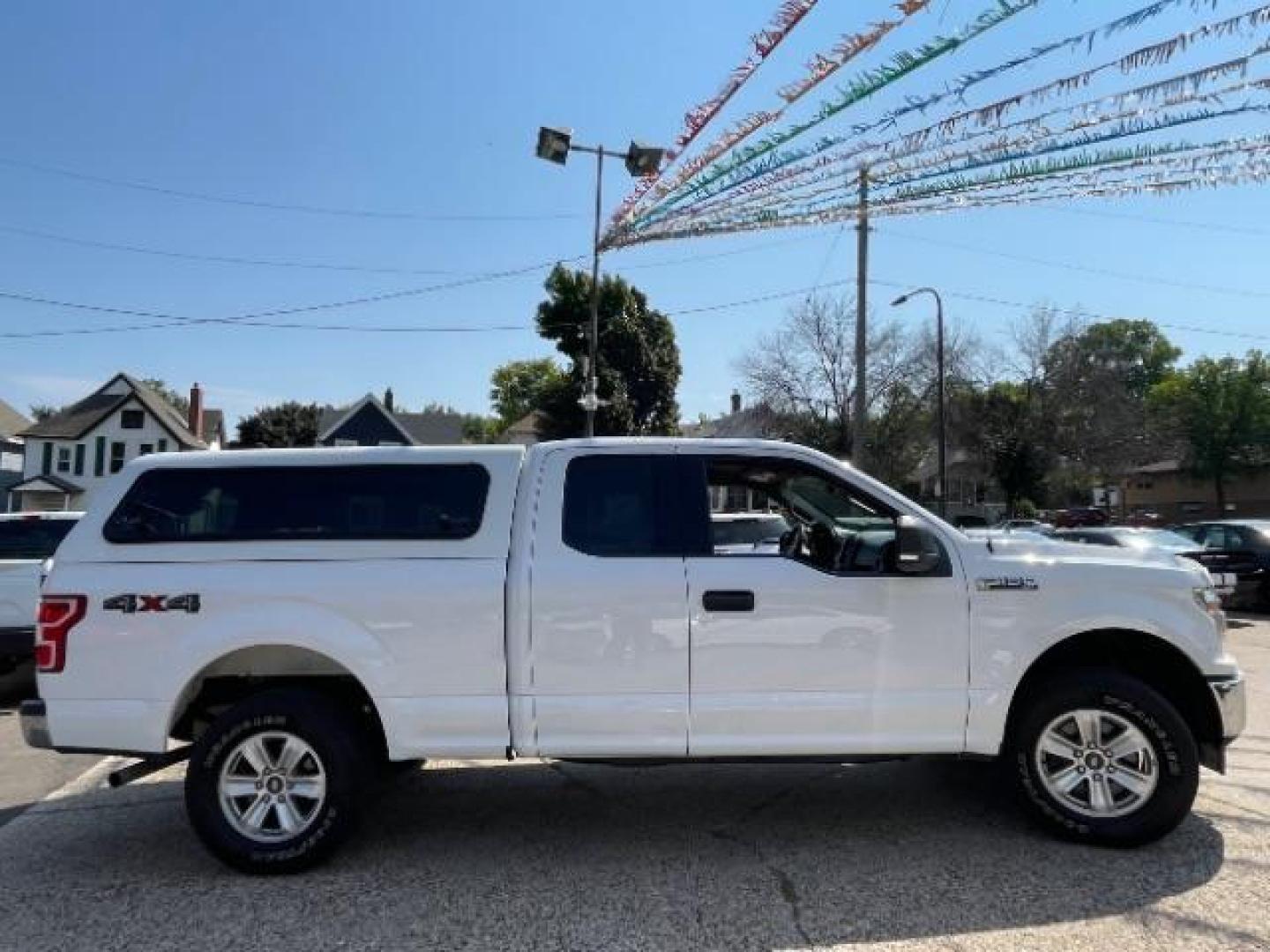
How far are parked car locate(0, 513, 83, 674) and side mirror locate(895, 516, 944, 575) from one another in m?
7.53

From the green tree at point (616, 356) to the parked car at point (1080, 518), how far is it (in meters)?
Answer: 17.0

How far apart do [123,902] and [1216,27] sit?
7.40 metres

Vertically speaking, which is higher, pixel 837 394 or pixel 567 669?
pixel 837 394

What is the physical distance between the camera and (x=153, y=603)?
186 inches

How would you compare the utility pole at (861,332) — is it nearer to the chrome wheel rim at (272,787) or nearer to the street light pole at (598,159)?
the street light pole at (598,159)

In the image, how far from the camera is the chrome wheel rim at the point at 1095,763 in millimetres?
4863

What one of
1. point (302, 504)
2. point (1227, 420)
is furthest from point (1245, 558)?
point (1227, 420)

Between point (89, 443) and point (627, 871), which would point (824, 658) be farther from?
point (89, 443)

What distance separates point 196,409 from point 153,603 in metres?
61.1

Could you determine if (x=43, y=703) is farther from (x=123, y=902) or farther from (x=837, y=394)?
(x=837, y=394)

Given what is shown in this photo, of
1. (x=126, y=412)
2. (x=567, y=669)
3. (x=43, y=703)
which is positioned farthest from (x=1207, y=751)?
(x=126, y=412)

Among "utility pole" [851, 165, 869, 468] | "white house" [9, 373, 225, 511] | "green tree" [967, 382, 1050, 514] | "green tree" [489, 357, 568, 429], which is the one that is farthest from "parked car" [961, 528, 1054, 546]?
"green tree" [489, 357, 568, 429]

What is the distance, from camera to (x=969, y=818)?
537cm

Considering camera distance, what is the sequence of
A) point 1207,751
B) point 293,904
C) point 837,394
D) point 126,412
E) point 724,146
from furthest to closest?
point 126,412 → point 837,394 → point 724,146 → point 1207,751 → point 293,904
